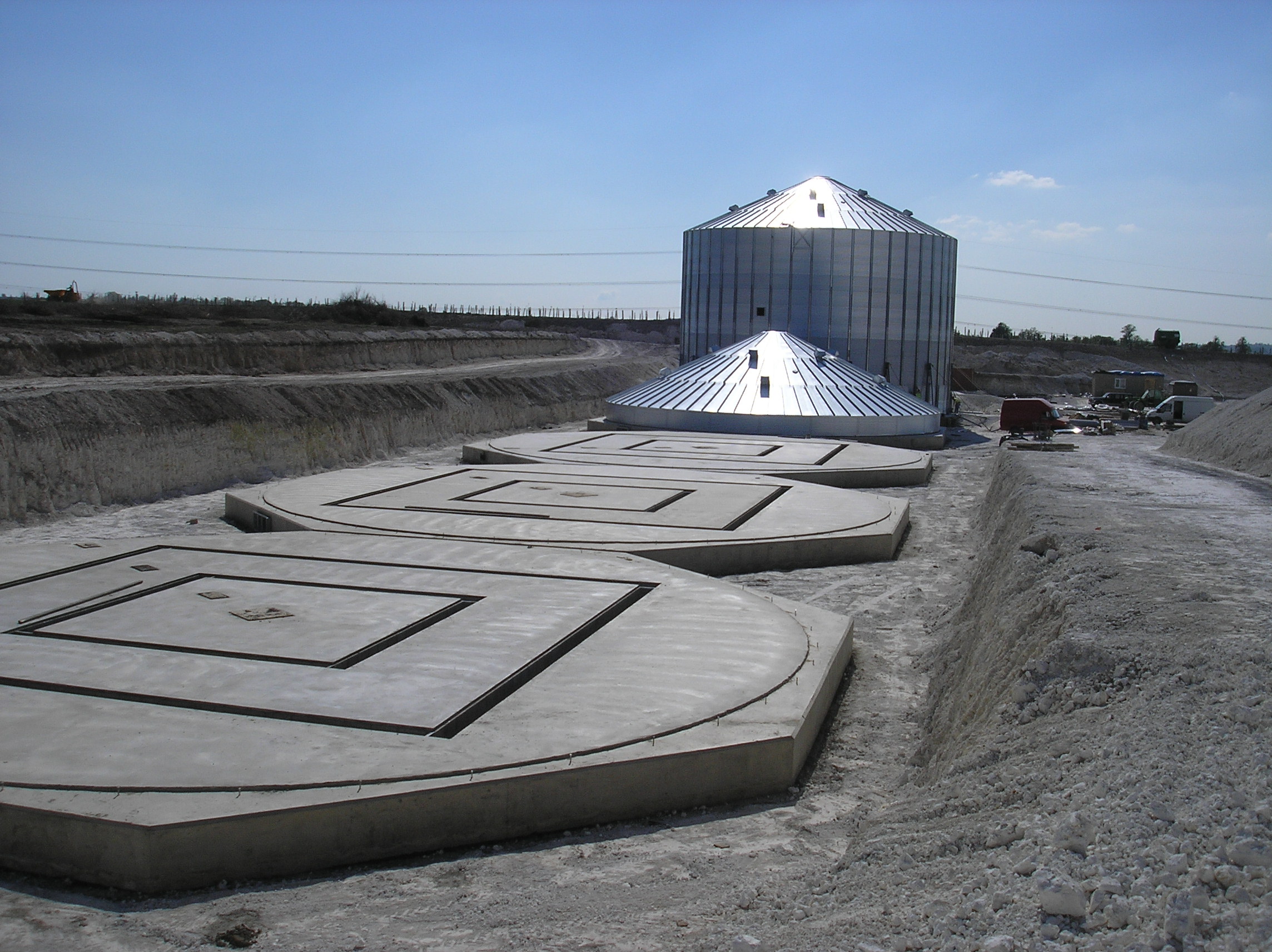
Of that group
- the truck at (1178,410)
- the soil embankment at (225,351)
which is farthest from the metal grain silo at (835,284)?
the soil embankment at (225,351)

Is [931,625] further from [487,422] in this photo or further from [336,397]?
[487,422]

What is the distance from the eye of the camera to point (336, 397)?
33844mm

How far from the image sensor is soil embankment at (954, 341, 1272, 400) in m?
73.9

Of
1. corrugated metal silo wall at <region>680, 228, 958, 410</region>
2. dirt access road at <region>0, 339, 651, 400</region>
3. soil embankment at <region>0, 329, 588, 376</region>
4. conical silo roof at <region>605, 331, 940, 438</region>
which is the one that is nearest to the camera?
dirt access road at <region>0, 339, 651, 400</region>

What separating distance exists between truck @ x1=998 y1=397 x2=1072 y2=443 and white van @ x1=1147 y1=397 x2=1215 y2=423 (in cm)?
761

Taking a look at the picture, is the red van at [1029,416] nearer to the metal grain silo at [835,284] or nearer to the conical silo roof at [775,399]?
the conical silo roof at [775,399]

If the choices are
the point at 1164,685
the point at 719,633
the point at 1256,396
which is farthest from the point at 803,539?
the point at 1256,396

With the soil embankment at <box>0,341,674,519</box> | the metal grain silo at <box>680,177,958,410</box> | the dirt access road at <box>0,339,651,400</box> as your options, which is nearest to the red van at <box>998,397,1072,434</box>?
the metal grain silo at <box>680,177,958,410</box>

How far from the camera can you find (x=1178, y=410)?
1572 inches

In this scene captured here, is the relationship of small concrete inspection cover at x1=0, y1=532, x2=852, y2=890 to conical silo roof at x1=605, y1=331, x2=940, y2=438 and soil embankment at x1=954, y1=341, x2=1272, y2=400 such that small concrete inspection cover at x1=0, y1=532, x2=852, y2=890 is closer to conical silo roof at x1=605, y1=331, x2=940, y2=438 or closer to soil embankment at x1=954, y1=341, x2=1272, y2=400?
conical silo roof at x1=605, y1=331, x2=940, y2=438

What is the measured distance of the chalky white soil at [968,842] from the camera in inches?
176

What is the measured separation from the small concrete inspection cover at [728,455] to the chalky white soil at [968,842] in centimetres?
1297

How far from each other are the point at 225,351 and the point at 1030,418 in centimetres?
2916

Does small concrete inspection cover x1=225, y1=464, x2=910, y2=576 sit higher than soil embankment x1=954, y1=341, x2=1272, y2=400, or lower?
lower
